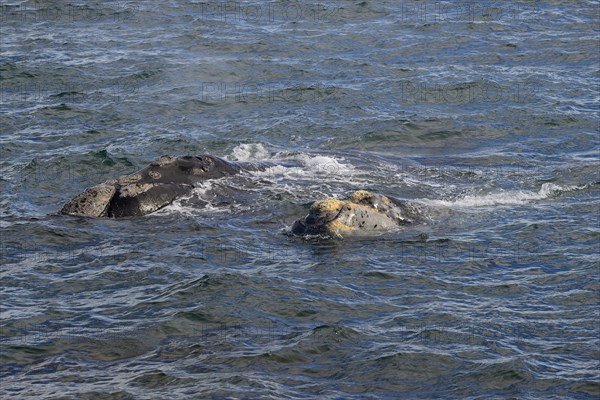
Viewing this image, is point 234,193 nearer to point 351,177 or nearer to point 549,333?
point 351,177

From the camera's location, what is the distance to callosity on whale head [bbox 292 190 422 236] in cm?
1520

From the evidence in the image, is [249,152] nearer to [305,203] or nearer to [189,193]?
[305,203]

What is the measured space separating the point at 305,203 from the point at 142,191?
92.2 inches

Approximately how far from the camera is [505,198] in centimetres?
1736

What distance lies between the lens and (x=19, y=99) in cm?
2323

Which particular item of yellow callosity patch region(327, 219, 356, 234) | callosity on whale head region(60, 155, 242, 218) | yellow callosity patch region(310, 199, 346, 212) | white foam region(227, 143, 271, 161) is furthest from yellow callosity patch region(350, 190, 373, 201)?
white foam region(227, 143, 271, 161)

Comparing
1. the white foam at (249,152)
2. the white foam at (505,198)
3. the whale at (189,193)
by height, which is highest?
the whale at (189,193)

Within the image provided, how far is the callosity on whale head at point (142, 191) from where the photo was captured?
52.2ft

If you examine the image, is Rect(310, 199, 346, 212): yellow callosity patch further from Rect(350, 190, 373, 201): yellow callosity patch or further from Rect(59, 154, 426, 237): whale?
Rect(350, 190, 373, 201): yellow callosity patch

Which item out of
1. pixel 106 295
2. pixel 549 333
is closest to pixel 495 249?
pixel 549 333

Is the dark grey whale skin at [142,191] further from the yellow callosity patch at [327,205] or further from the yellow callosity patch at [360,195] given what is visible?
the yellow callosity patch at [360,195]

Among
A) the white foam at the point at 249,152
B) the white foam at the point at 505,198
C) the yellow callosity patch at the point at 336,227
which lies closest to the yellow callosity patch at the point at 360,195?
the yellow callosity patch at the point at 336,227

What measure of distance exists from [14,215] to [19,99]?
23.5ft

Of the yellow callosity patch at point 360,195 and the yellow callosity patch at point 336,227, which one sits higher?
the yellow callosity patch at point 360,195
